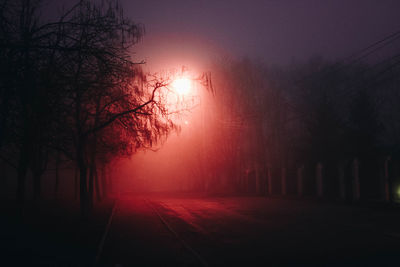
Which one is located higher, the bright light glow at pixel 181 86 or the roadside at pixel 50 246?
the bright light glow at pixel 181 86

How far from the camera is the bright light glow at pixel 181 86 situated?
51.0 feet

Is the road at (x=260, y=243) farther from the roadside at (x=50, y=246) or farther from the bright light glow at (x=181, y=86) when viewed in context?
the bright light glow at (x=181, y=86)

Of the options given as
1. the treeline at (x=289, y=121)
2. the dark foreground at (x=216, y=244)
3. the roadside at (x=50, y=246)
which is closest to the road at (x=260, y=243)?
the dark foreground at (x=216, y=244)

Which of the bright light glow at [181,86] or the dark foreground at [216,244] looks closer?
the dark foreground at [216,244]

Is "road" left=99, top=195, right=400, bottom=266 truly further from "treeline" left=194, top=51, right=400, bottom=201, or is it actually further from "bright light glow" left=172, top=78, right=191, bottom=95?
"treeline" left=194, top=51, right=400, bottom=201

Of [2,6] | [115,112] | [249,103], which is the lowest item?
[115,112]

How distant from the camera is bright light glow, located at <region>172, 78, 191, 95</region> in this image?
51.0 feet

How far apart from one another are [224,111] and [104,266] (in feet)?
109

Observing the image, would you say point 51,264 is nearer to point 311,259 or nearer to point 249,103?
point 311,259

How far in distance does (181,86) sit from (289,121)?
33.4m

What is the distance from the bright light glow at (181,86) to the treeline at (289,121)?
21167 mm

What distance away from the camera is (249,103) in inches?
1636

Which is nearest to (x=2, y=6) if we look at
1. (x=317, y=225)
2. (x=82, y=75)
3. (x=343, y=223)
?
(x=82, y=75)

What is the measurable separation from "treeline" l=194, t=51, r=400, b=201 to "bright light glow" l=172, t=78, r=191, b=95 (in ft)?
69.4
